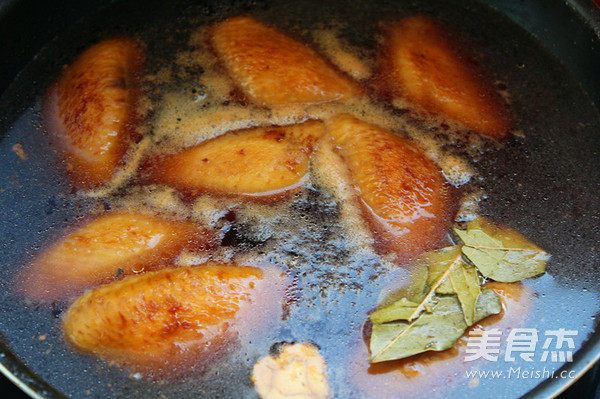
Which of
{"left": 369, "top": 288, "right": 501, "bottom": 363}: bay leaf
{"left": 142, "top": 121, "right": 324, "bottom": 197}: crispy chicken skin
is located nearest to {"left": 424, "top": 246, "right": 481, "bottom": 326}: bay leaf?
{"left": 369, "top": 288, "right": 501, "bottom": 363}: bay leaf

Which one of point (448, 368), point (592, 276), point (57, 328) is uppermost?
point (592, 276)

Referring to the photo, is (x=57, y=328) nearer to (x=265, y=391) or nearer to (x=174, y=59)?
(x=265, y=391)

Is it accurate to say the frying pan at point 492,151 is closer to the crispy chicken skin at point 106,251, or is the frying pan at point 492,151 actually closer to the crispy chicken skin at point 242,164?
the crispy chicken skin at point 106,251

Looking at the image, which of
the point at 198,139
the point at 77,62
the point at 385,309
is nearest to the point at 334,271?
the point at 385,309

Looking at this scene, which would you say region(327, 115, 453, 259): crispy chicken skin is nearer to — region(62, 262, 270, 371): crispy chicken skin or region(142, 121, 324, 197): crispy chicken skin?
region(142, 121, 324, 197): crispy chicken skin

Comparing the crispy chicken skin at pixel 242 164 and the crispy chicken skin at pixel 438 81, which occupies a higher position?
the crispy chicken skin at pixel 438 81

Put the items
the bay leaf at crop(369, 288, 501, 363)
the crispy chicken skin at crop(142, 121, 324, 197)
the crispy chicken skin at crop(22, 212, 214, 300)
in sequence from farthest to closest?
the crispy chicken skin at crop(142, 121, 324, 197), the crispy chicken skin at crop(22, 212, 214, 300), the bay leaf at crop(369, 288, 501, 363)

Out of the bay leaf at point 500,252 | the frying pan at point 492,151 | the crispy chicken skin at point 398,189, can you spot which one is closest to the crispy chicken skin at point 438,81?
the frying pan at point 492,151
